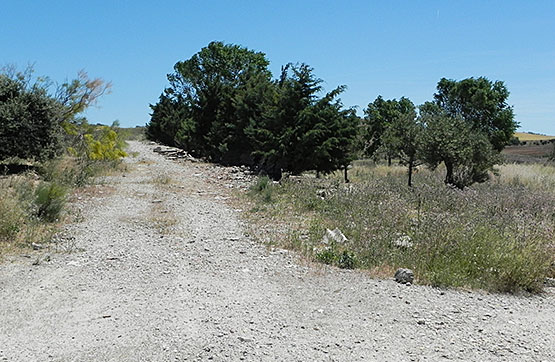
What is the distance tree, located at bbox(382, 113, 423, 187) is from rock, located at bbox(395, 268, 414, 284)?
12.1 m

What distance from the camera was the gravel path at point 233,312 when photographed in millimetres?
3732

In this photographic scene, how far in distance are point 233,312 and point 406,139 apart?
1463cm

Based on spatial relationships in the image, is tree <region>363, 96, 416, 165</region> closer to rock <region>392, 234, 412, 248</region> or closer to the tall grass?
the tall grass

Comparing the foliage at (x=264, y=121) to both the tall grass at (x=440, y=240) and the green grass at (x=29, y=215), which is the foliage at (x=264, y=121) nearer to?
the tall grass at (x=440, y=240)

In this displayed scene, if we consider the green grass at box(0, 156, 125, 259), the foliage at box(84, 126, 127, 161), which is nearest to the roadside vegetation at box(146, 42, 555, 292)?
the green grass at box(0, 156, 125, 259)

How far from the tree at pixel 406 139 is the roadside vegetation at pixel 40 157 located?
1121 cm

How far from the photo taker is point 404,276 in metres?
5.52

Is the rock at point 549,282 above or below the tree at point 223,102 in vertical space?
below

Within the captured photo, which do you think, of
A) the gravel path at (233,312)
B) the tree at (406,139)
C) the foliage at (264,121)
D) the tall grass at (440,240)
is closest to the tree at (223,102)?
the foliage at (264,121)

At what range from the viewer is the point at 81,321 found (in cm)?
420

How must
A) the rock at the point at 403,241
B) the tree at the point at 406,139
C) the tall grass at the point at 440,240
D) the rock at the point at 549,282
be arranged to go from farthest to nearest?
the tree at the point at 406,139
the rock at the point at 403,241
the rock at the point at 549,282
the tall grass at the point at 440,240

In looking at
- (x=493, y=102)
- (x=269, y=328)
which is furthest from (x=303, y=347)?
(x=493, y=102)

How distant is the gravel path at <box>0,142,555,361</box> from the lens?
373 cm

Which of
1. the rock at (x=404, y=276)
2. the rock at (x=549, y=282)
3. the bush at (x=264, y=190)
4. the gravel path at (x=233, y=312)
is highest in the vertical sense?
the bush at (x=264, y=190)
